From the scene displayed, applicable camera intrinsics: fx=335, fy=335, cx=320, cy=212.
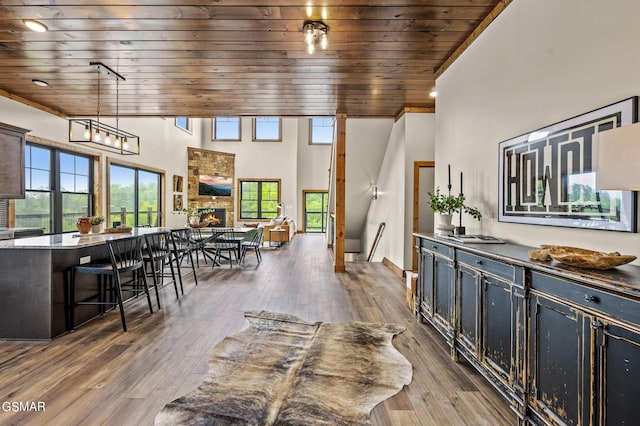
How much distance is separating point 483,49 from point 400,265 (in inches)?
154

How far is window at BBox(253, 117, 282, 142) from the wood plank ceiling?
7.80 meters

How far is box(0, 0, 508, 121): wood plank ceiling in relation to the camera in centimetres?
288

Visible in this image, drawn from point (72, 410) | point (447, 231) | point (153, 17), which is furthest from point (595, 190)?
point (153, 17)

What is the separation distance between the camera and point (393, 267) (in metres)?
6.52

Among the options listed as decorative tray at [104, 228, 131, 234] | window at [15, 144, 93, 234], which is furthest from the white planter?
window at [15, 144, 93, 234]

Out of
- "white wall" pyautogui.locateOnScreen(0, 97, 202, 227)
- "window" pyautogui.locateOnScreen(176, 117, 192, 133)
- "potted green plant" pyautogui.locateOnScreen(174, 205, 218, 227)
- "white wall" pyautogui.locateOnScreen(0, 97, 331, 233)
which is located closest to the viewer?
"white wall" pyautogui.locateOnScreen(0, 97, 202, 227)

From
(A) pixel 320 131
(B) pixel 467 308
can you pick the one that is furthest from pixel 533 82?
(A) pixel 320 131

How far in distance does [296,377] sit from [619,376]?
1.79 m

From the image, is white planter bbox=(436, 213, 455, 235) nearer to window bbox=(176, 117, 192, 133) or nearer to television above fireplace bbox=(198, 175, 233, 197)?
window bbox=(176, 117, 192, 133)

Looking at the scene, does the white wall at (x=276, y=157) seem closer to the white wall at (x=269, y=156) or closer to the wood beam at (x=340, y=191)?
the white wall at (x=269, y=156)

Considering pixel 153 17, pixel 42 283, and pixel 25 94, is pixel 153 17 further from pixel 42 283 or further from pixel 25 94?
pixel 25 94

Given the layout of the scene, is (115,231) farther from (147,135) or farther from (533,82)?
(147,135)

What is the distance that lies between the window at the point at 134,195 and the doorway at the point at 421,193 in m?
5.70

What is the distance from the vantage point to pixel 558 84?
2145 millimetres
